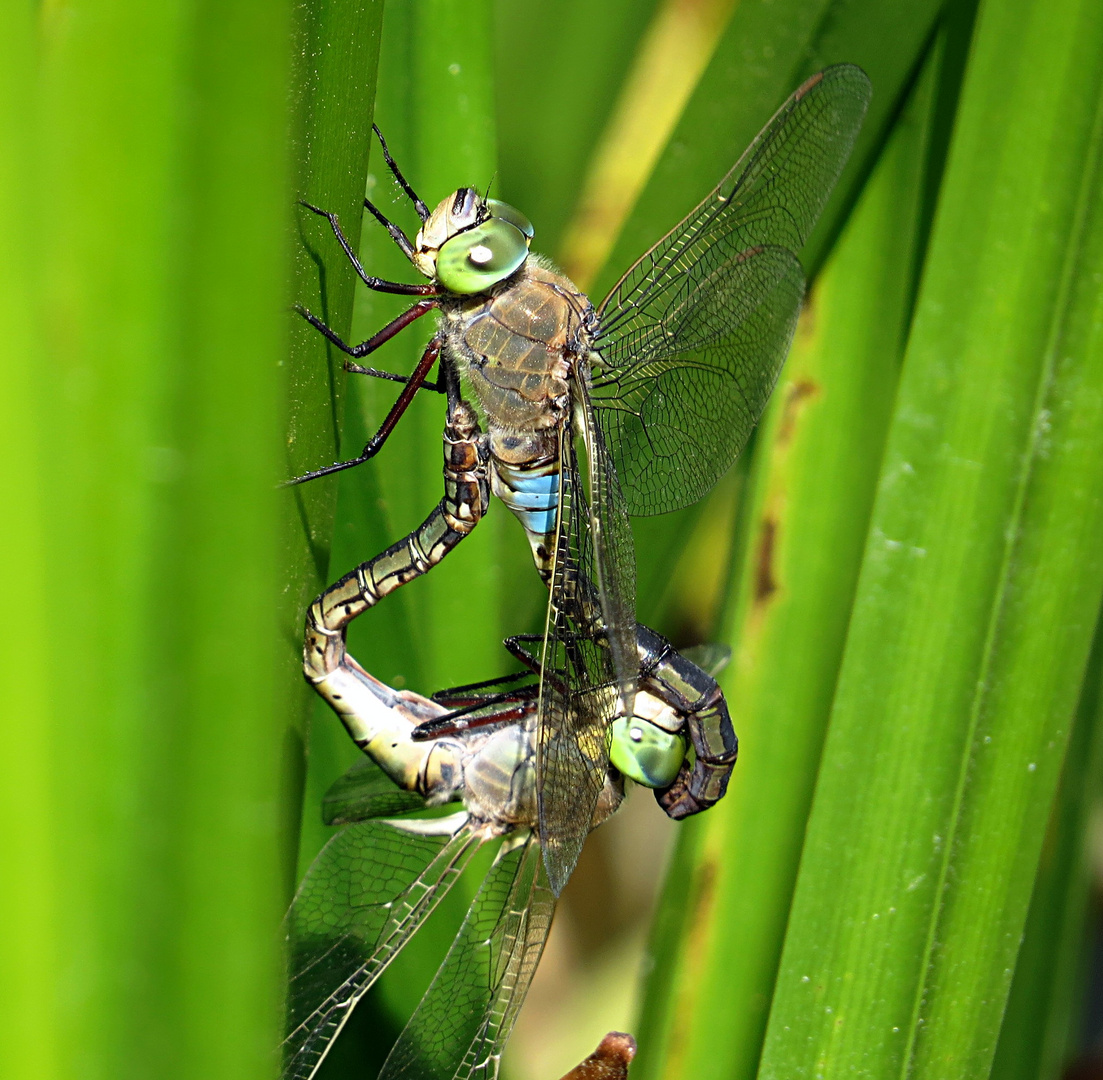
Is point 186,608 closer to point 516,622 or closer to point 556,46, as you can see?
point 516,622

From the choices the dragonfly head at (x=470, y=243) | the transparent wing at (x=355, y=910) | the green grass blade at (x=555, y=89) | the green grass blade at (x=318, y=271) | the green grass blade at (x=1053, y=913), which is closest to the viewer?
the green grass blade at (x=318, y=271)

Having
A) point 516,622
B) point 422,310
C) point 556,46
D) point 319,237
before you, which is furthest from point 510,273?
point 556,46

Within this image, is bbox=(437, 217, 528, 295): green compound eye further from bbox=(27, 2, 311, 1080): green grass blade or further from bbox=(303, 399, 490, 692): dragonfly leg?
bbox=(27, 2, 311, 1080): green grass blade

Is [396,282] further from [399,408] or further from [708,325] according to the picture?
[708,325]

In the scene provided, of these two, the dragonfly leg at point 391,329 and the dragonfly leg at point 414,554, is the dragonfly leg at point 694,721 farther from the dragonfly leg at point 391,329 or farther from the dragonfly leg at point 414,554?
the dragonfly leg at point 391,329

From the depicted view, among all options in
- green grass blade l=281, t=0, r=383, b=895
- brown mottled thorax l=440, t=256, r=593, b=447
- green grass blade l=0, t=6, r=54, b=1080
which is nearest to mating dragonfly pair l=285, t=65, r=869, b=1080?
brown mottled thorax l=440, t=256, r=593, b=447

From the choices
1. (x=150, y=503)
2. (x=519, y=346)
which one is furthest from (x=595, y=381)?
(x=150, y=503)

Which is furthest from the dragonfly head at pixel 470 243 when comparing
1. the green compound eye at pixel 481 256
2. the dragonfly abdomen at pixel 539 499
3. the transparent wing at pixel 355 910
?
the transparent wing at pixel 355 910
